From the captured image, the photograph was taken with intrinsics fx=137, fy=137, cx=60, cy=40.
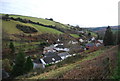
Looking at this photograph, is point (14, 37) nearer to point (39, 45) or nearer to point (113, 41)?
point (39, 45)

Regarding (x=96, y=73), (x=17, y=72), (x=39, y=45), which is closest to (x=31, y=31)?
(x=39, y=45)

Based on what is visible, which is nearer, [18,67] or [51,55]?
[18,67]

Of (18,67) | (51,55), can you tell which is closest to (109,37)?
(51,55)

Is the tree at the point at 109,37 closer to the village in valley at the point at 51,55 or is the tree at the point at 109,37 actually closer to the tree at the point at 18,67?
the village in valley at the point at 51,55

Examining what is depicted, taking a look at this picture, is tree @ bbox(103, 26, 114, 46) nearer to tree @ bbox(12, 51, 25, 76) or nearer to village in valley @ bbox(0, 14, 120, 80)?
village in valley @ bbox(0, 14, 120, 80)

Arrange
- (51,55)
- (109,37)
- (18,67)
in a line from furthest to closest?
1. (51,55)
2. (109,37)
3. (18,67)

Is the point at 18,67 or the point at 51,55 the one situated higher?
the point at 18,67

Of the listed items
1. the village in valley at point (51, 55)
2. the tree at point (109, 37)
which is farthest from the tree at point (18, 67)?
the tree at point (109, 37)

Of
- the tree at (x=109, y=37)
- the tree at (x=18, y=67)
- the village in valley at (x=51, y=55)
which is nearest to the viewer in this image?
the village in valley at (x=51, y=55)

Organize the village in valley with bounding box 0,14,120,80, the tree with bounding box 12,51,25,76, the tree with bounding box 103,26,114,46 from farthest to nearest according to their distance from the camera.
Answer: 1. the tree with bounding box 103,26,114,46
2. the tree with bounding box 12,51,25,76
3. the village in valley with bounding box 0,14,120,80

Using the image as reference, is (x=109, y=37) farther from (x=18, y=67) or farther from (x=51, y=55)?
(x=18, y=67)

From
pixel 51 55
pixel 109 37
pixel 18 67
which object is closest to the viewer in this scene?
Result: pixel 18 67

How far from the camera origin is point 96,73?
916 centimetres

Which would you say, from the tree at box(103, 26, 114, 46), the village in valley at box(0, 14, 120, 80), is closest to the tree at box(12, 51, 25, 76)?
the village in valley at box(0, 14, 120, 80)
